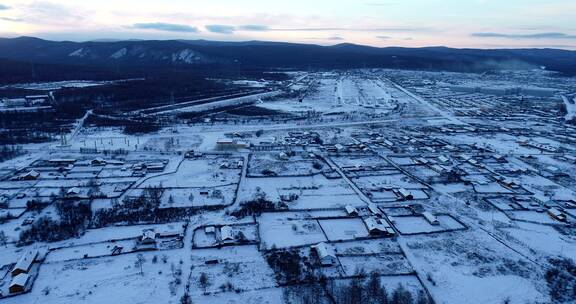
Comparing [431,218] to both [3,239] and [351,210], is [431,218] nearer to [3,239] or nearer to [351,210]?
[351,210]

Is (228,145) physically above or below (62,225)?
above

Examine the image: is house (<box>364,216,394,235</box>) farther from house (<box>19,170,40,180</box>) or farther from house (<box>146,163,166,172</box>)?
house (<box>19,170,40,180</box>)

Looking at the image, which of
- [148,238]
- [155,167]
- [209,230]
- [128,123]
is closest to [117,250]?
[148,238]

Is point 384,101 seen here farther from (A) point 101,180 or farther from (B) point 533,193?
(A) point 101,180

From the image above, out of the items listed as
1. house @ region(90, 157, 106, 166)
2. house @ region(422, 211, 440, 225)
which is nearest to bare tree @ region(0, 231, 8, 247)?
house @ region(90, 157, 106, 166)

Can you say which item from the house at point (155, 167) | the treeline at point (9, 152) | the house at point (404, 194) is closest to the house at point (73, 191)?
the house at point (155, 167)

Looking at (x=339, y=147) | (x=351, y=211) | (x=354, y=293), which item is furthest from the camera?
(x=339, y=147)

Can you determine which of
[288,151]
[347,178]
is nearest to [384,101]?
[288,151]
